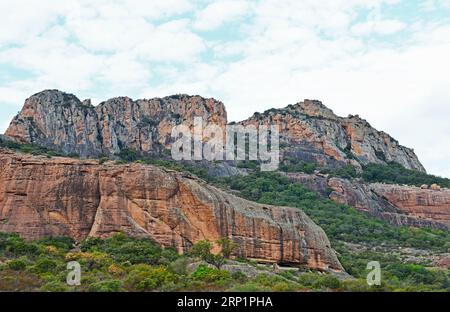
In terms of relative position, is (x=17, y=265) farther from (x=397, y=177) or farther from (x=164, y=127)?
(x=397, y=177)

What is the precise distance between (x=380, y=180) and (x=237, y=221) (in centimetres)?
5938

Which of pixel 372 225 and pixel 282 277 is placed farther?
pixel 372 225

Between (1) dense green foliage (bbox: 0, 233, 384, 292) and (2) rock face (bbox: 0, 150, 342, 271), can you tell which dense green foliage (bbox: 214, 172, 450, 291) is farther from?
(1) dense green foliage (bbox: 0, 233, 384, 292)

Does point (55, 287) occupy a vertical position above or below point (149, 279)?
below

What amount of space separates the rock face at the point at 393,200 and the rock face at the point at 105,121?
2155 cm

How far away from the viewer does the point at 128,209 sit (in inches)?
2127

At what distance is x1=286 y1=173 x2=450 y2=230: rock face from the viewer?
95812 mm

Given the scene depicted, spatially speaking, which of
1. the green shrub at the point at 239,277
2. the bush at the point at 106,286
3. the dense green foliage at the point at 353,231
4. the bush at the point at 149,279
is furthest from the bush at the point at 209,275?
the dense green foliage at the point at 353,231

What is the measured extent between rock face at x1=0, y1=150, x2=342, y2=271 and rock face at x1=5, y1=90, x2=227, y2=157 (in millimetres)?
43477

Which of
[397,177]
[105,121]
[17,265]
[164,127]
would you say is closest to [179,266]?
[17,265]

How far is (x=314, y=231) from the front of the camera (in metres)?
59.3

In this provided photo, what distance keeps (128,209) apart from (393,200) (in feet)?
181
